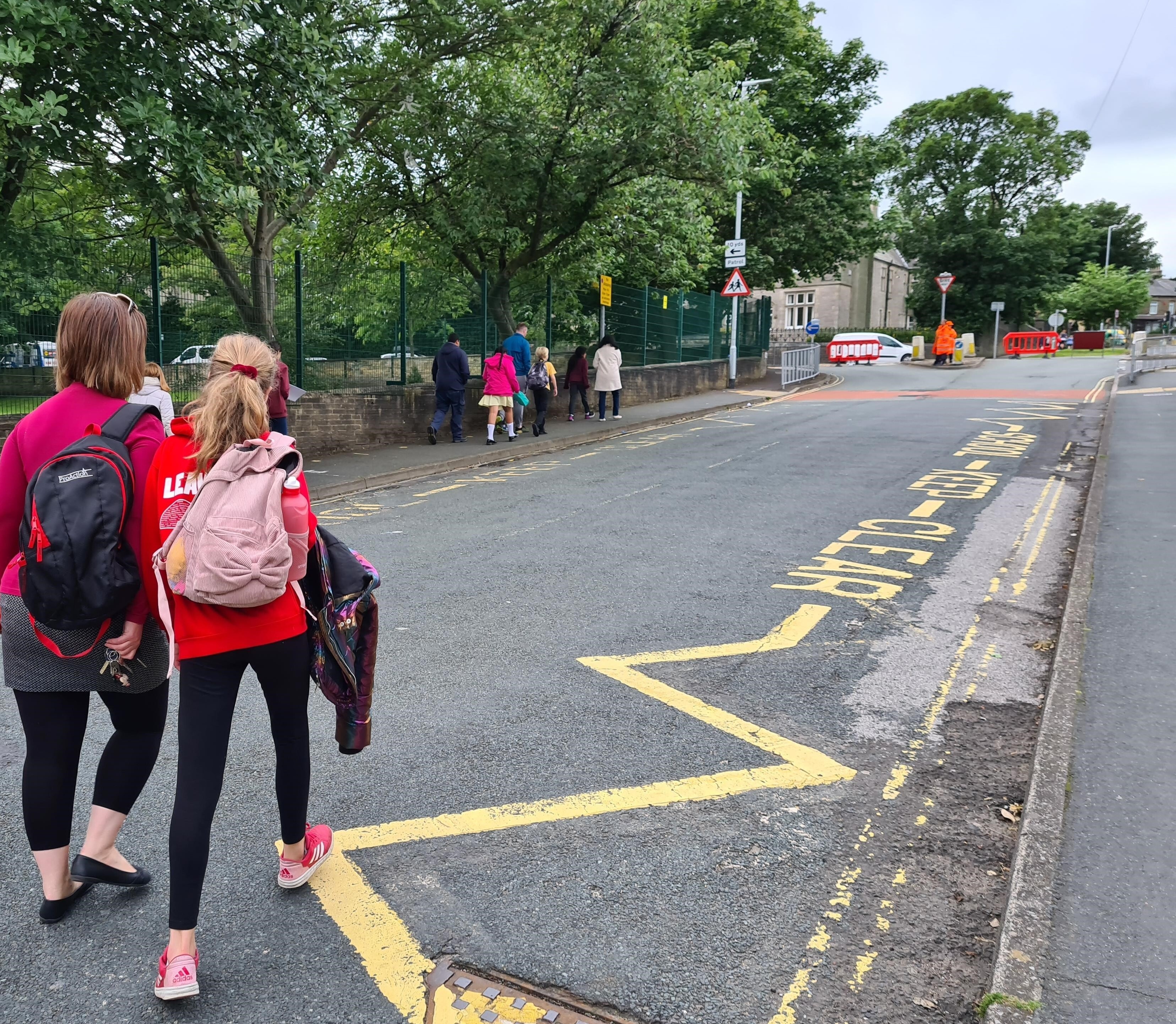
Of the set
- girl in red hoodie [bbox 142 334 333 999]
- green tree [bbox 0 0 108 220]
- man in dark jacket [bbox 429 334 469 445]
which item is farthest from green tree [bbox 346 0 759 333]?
girl in red hoodie [bbox 142 334 333 999]

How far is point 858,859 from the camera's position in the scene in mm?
3275

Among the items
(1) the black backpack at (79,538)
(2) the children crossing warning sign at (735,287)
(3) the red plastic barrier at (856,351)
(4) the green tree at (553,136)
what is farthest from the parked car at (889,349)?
(1) the black backpack at (79,538)

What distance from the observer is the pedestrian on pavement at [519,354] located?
16281 millimetres

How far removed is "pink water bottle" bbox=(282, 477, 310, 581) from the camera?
8.45ft

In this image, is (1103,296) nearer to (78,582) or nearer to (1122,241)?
(1122,241)

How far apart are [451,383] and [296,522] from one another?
42.1ft

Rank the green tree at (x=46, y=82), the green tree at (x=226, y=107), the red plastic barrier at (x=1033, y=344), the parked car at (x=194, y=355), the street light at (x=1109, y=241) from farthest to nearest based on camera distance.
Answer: the street light at (x=1109, y=241) < the red plastic barrier at (x=1033, y=344) < the parked car at (x=194, y=355) < the green tree at (x=226, y=107) < the green tree at (x=46, y=82)

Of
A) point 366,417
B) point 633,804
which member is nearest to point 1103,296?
point 366,417

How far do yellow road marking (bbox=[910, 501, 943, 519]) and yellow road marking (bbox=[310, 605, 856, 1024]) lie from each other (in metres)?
4.98

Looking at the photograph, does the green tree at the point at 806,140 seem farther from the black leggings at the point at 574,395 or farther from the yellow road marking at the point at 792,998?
the yellow road marking at the point at 792,998

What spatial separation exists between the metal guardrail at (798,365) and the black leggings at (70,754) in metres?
26.5

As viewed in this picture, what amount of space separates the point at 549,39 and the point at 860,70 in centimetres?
2101

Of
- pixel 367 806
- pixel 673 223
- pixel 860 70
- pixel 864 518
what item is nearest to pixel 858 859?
pixel 367 806

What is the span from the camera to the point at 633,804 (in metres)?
3.63
